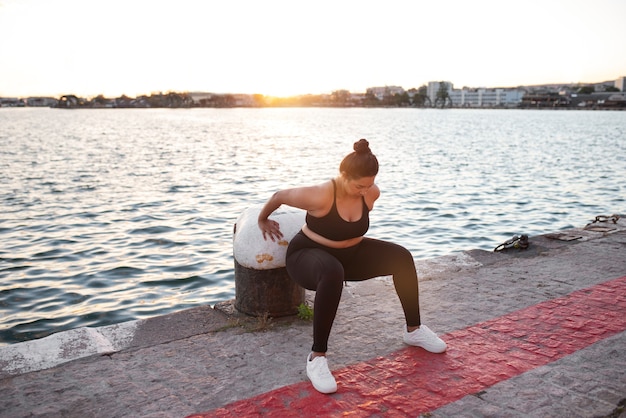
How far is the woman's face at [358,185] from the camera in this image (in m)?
3.99

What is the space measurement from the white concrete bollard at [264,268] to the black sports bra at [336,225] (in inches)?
23.2

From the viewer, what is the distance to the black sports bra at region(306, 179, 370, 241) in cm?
421

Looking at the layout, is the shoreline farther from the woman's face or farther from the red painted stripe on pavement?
the woman's face

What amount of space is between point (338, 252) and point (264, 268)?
0.82 meters

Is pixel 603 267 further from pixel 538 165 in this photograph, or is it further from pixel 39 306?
pixel 538 165

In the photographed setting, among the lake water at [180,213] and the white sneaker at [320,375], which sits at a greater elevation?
the white sneaker at [320,375]

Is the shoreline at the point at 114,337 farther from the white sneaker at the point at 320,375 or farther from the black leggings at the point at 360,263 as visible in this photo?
the white sneaker at the point at 320,375

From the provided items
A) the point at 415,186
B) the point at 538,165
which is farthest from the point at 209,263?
the point at 538,165

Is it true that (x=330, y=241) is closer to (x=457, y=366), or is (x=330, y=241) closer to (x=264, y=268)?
(x=264, y=268)

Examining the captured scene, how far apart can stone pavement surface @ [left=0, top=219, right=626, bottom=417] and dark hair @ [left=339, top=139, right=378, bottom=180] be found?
140 centimetres

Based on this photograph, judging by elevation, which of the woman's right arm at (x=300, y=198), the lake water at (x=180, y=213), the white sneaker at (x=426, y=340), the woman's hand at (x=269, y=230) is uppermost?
the woman's right arm at (x=300, y=198)

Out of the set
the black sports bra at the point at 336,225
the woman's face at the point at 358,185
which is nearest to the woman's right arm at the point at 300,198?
the black sports bra at the point at 336,225

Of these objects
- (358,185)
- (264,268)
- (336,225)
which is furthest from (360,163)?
(264,268)

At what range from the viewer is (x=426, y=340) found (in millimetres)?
4328
